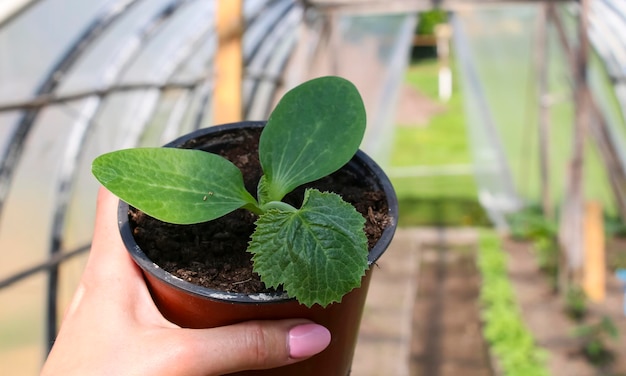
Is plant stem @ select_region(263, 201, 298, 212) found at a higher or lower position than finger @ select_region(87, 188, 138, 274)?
higher

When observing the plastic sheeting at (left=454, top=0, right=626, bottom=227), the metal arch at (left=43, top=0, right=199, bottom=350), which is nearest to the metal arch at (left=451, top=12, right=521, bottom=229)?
the plastic sheeting at (left=454, top=0, right=626, bottom=227)

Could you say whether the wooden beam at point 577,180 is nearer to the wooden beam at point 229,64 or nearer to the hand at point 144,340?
the wooden beam at point 229,64

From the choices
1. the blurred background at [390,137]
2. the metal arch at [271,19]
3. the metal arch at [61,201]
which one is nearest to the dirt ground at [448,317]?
the blurred background at [390,137]

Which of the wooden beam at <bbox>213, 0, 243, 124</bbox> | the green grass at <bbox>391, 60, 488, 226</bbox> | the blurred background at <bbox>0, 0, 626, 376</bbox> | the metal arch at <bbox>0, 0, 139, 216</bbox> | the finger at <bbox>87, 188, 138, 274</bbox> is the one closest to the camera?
the finger at <bbox>87, 188, 138, 274</bbox>

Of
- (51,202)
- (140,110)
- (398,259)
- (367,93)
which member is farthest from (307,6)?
(398,259)

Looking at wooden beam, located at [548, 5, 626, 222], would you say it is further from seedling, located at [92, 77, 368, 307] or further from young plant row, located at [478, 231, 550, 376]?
seedling, located at [92, 77, 368, 307]

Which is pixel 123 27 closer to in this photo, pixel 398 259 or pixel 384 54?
pixel 384 54

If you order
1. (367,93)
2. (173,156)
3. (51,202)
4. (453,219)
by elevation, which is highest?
(173,156)
